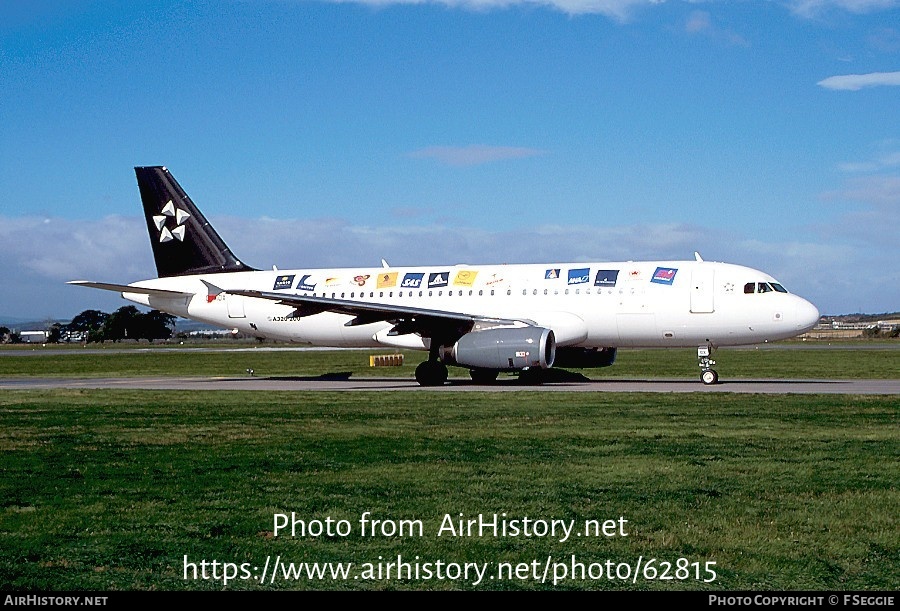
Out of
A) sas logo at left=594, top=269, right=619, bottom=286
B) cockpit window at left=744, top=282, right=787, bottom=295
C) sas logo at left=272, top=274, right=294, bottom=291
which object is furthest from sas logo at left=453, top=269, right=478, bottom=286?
cockpit window at left=744, top=282, right=787, bottom=295

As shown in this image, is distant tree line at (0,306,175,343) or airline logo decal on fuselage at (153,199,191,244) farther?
distant tree line at (0,306,175,343)

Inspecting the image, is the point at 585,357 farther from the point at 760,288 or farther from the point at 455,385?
the point at 760,288

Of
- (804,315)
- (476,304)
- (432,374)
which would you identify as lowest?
(432,374)

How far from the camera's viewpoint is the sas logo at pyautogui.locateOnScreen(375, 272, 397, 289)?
31.4 m

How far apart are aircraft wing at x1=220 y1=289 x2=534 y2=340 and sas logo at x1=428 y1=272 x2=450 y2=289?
1.40 metres

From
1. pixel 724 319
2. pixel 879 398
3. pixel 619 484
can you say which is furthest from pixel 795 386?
pixel 619 484

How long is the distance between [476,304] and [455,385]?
2.89 metres

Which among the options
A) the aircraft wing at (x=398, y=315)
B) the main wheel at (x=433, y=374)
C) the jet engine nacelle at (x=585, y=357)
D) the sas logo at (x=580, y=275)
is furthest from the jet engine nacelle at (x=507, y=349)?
the jet engine nacelle at (x=585, y=357)

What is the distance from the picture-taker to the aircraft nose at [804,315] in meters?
26.1

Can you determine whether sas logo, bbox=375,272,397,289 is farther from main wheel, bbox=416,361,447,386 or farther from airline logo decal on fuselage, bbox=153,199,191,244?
airline logo decal on fuselage, bbox=153,199,191,244

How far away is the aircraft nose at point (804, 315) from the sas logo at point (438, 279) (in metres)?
10.5

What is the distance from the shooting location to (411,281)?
102 ft

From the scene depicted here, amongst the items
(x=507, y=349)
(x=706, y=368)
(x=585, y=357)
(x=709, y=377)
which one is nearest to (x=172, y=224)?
(x=507, y=349)

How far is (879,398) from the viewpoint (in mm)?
20375
